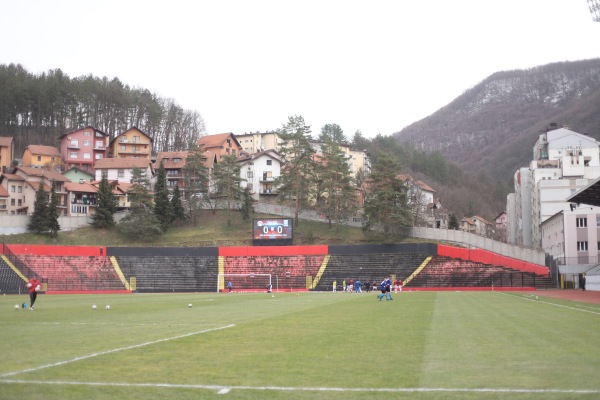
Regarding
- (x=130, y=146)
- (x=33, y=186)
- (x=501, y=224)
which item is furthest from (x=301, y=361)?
(x=501, y=224)

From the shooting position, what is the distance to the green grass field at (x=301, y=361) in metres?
9.26

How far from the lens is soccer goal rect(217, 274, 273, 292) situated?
70.8 meters

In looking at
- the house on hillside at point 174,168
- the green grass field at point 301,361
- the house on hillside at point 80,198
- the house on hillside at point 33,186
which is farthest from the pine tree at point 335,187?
the green grass field at point 301,361

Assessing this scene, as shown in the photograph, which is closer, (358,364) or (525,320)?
(358,364)

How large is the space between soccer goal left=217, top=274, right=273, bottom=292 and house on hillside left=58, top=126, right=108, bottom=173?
60.6m

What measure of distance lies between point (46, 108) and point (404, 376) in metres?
137

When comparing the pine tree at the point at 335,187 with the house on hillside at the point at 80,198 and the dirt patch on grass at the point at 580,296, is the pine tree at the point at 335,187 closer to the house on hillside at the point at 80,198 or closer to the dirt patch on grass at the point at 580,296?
the house on hillside at the point at 80,198

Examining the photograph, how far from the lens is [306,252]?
76562 millimetres

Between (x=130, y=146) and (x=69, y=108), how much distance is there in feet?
67.4

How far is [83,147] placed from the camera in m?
123

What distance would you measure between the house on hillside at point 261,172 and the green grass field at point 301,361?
97.3 meters

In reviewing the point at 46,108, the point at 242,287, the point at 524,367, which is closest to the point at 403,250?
the point at 242,287

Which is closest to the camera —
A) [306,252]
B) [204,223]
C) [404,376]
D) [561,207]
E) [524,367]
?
[404,376]

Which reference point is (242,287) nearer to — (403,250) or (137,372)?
(403,250)
